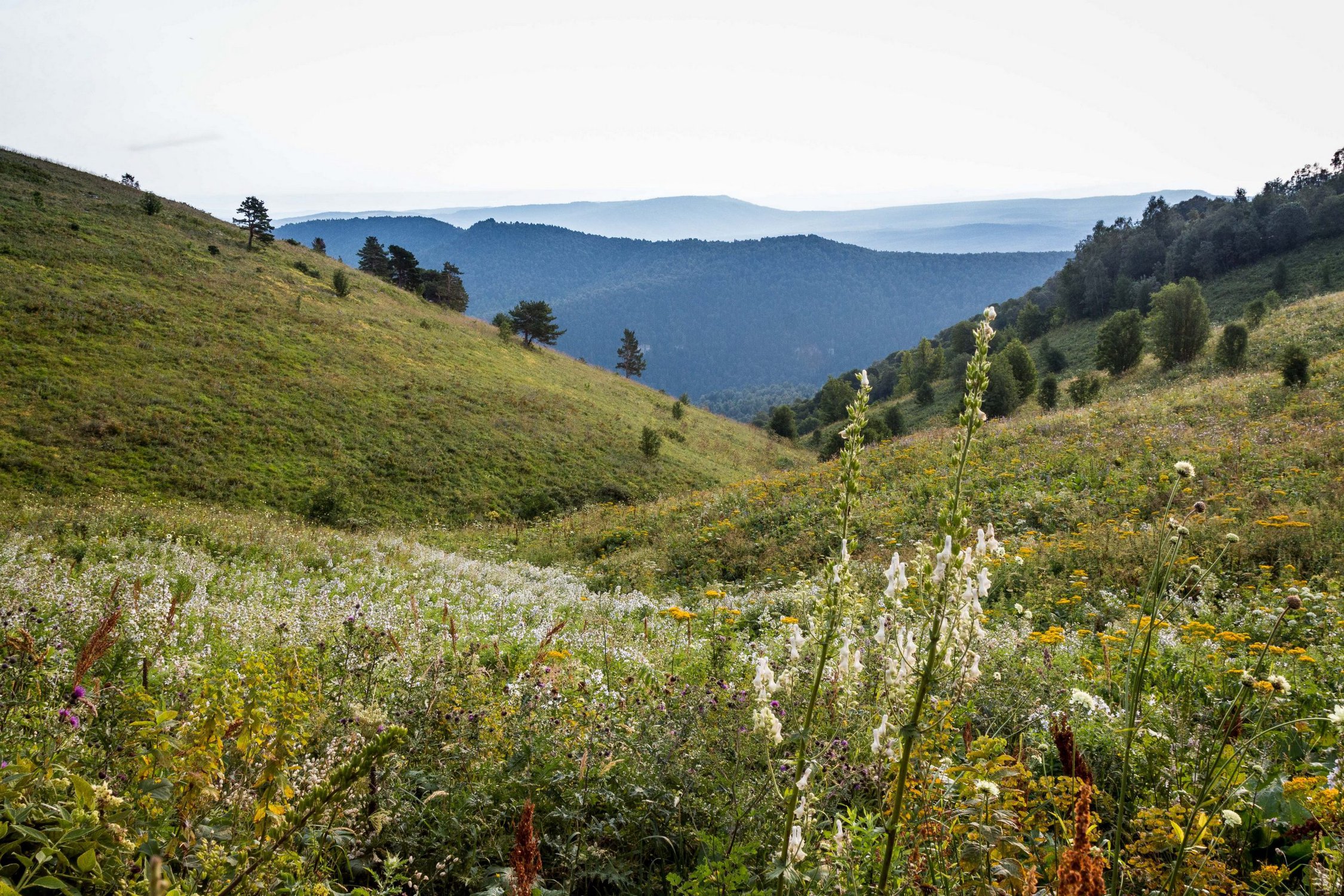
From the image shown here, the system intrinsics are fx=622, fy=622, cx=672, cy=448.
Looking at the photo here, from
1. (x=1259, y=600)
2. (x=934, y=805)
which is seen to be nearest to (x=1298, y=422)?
(x=1259, y=600)

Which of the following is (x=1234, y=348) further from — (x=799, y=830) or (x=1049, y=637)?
(x=799, y=830)

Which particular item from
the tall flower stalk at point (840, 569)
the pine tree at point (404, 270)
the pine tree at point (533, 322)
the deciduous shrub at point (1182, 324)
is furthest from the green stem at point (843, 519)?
the pine tree at point (404, 270)

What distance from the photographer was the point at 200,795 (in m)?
2.08

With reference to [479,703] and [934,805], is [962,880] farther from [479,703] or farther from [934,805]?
[479,703]

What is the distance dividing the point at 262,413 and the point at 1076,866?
3605 cm

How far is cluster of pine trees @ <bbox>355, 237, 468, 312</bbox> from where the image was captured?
69.0 m

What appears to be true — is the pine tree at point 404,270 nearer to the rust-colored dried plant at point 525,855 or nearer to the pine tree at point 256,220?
the pine tree at point 256,220

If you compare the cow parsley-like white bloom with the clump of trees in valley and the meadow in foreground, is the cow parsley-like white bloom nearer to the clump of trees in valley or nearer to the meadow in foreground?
the meadow in foreground

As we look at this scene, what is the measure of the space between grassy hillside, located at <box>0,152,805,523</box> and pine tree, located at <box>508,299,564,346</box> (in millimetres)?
7360

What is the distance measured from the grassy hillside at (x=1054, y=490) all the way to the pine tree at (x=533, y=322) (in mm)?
40318

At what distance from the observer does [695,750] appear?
10.8 feet

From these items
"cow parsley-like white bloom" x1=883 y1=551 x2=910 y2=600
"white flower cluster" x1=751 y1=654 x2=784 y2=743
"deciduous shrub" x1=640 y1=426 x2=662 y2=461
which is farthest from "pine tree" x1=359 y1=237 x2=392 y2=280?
"cow parsley-like white bloom" x1=883 y1=551 x2=910 y2=600

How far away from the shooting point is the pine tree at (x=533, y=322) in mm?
60031

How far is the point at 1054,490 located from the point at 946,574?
14.4 meters
